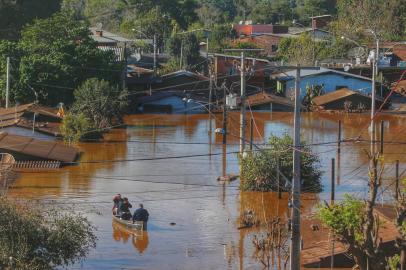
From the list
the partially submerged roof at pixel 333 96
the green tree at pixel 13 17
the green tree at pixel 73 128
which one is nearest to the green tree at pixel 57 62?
the green tree at pixel 13 17

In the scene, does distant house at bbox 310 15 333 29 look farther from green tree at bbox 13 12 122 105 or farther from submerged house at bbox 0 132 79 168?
submerged house at bbox 0 132 79 168

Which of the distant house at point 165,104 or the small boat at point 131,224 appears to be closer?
the small boat at point 131,224

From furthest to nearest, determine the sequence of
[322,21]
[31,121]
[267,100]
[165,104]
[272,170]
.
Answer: [322,21]
[165,104]
[267,100]
[31,121]
[272,170]

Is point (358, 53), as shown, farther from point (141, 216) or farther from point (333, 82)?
point (141, 216)

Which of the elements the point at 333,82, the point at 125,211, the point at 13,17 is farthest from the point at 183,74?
the point at 125,211

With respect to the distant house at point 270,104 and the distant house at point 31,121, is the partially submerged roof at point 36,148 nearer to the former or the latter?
the distant house at point 31,121

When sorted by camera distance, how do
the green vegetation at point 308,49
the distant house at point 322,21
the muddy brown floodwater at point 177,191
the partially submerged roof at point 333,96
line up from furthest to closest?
the distant house at point 322,21 < the green vegetation at point 308,49 < the partially submerged roof at point 333,96 < the muddy brown floodwater at point 177,191
